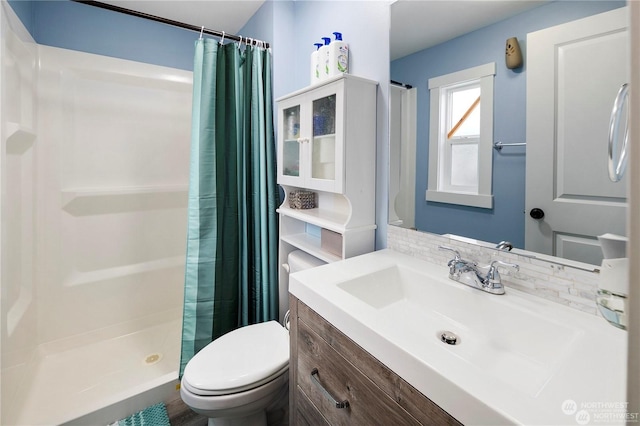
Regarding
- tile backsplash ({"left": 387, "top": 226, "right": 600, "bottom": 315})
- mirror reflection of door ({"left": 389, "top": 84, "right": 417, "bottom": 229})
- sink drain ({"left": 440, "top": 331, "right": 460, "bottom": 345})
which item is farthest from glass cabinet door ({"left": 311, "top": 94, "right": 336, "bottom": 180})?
sink drain ({"left": 440, "top": 331, "right": 460, "bottom": 345})

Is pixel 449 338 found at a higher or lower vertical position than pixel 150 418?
higher

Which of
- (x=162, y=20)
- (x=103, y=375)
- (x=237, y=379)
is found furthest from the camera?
(x=103, y=375)

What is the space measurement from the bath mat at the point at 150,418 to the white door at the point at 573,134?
1810 millimetres

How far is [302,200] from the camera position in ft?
5.63

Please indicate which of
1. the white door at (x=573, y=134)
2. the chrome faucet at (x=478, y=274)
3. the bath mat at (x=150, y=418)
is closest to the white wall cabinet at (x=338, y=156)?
the chrome faucet at (x=478, y=274)

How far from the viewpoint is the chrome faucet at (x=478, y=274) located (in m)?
0.90

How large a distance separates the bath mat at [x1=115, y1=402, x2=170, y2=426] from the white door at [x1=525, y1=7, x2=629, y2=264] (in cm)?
181

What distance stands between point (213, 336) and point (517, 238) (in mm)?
1569

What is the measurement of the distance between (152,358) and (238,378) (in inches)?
46.2

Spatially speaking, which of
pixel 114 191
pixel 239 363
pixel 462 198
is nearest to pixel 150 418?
pixel 239 363

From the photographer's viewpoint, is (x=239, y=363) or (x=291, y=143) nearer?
(x=239, y=363)

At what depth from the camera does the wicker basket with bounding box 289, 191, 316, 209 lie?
1716 millimetres

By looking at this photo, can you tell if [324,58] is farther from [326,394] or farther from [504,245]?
[326,394]

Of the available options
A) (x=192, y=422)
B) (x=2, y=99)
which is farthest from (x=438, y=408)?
(x=2, y=99)
